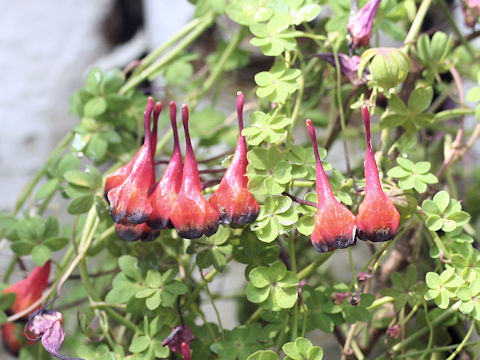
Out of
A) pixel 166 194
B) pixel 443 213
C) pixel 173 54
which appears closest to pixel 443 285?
pixel 443 213

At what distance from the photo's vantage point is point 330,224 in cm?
56

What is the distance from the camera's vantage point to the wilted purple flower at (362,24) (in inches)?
27.0

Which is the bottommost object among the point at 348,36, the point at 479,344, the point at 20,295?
the point at 479,344

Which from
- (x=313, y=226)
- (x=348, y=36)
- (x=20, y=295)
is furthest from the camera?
(x=20, y=295)

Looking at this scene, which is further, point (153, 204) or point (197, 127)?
point (197, 127)

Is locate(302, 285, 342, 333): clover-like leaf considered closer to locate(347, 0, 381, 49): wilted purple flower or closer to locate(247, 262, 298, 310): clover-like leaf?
locate(247, 262, 298, 310): clover-like leaf

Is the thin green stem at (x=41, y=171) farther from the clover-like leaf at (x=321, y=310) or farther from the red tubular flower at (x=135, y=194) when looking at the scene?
the clover-like leaf at (x=321, y=310)

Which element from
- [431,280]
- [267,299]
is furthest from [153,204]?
[431,280]

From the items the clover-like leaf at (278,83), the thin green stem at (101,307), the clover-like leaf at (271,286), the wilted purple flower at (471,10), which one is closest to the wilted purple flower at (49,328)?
the thin green stem at (101,307)

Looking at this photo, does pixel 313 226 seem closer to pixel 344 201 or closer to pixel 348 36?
pixel 344 201

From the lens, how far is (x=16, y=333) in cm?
89

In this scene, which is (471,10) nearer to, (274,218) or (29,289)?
(274,218)

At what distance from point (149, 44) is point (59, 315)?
28.3 inches

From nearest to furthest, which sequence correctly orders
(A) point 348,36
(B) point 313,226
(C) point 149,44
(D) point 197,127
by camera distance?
(B) point 313,226, (A) point 348,36, (D) point 197,127, (C) point 149,44
